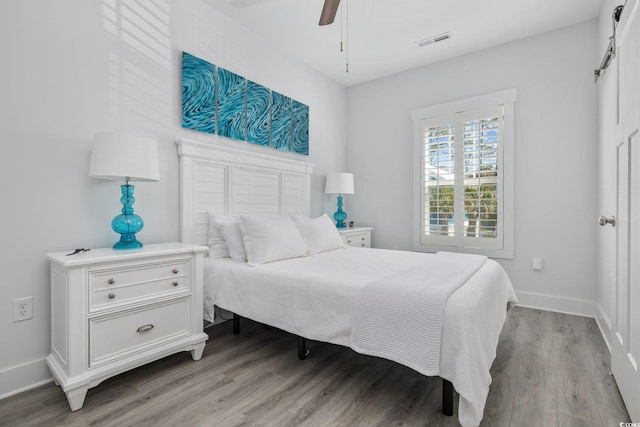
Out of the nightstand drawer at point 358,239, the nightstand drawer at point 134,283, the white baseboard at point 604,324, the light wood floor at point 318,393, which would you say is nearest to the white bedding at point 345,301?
the light wood floor at point 318,393

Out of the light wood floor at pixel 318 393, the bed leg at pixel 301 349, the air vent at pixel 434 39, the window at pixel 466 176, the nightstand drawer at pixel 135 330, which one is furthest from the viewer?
the window at pixel 466 176

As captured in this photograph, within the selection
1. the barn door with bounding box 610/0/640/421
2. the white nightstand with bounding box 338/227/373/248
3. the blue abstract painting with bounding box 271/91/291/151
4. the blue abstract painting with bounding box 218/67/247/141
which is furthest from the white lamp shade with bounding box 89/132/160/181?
the barn door with bounding box 610/0/640/421

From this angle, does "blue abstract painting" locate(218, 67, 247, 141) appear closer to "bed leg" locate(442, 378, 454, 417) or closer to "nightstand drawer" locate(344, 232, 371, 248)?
"nightstand drawer" locate(344, 232, 371, 248)

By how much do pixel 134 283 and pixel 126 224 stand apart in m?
0.42

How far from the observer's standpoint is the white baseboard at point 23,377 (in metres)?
1.85

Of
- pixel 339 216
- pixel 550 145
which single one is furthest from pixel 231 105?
→ pixel 550 145

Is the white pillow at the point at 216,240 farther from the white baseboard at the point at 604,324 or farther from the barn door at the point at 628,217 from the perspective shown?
the white baseboard at the point at 604,324

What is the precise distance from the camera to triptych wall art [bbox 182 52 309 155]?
9.14 ft

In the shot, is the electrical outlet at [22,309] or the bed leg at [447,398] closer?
the bed leg at [447,398]

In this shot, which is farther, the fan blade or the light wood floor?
the fan blade

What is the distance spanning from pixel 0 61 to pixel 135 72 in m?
0.75

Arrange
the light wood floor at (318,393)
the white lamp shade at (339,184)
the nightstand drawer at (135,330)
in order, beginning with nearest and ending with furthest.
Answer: the light wood floor at (318,393)
the nightstand drawer at (135,330)
the white lamp shade at (339,184)

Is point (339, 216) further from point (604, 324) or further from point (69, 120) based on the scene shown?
point (69, 120)

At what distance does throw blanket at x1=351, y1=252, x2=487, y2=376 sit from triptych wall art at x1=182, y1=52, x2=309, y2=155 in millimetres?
2071
